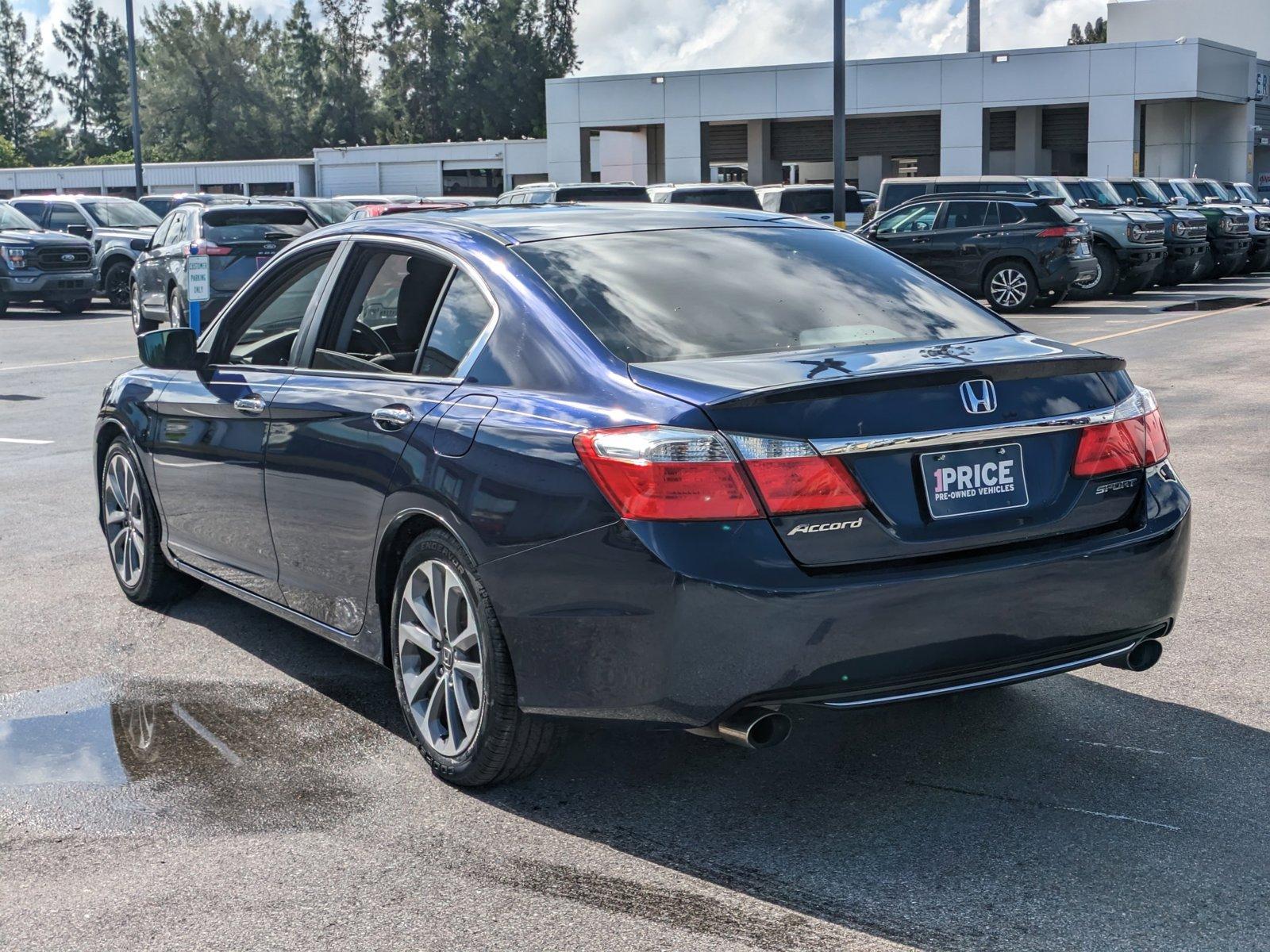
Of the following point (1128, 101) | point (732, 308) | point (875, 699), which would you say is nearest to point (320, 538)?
point (732, 308)

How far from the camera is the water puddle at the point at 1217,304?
23516mm

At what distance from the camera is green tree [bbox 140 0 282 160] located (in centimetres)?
10394

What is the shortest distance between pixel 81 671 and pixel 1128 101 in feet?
153

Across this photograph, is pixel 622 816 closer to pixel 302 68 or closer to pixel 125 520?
→ pixel 125 520

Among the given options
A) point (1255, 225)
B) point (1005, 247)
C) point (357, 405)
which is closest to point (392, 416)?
point (357, 405)

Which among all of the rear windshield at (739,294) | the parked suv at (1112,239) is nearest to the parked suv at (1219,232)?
the parked suv at (1112,239)

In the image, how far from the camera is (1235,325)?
66.4 ft

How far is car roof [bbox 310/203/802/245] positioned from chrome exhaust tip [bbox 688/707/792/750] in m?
1.65

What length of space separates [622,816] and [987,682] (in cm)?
102

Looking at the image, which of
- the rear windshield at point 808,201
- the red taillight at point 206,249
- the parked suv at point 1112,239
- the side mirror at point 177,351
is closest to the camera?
the side mirror at point 177,351

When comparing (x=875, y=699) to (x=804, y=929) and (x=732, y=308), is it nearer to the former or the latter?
(x=804, y=929)

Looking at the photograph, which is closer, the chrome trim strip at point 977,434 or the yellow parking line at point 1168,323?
the chrome trim strip at point 977,434

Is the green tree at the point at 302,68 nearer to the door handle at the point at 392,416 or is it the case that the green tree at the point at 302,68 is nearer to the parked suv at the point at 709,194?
the parked suv at the point at 709,194

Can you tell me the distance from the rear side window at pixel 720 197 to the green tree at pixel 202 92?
272ft
